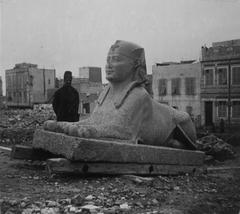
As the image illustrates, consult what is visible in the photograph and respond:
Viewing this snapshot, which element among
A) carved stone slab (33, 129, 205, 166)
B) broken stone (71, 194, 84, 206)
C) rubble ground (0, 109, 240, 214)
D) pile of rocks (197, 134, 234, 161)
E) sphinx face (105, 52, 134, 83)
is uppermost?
sphinx face (105, 52, 134, 83)

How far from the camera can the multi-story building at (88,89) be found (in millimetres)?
34156

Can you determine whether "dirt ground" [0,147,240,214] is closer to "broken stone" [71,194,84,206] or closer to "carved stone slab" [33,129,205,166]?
"broken stone" [71,194,84,206]

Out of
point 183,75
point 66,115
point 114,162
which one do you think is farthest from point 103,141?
point 183,75

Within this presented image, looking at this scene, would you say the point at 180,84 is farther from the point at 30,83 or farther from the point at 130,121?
the point at 130,121

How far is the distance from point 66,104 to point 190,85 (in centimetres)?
2147

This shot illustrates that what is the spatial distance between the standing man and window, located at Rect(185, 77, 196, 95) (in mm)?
21169

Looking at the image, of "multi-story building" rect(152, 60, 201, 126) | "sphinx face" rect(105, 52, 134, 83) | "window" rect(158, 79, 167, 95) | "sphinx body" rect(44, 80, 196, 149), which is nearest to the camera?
"sphinx body" rect(44, 80, 196, 149)

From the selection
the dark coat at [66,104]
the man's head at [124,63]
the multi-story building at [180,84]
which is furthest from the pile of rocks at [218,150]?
the multi-story building at [180,84]

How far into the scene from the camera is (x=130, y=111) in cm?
695

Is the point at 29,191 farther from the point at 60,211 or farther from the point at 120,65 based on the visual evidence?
the point at 120,65

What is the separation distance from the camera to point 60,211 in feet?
14.9

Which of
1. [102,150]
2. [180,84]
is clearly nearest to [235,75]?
[180,84]

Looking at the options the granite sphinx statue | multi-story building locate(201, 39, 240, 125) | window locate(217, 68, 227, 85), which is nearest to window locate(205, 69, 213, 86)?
multi-story building locate(201, 39, 240, 125)

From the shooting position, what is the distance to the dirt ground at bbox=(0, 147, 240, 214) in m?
4.74
